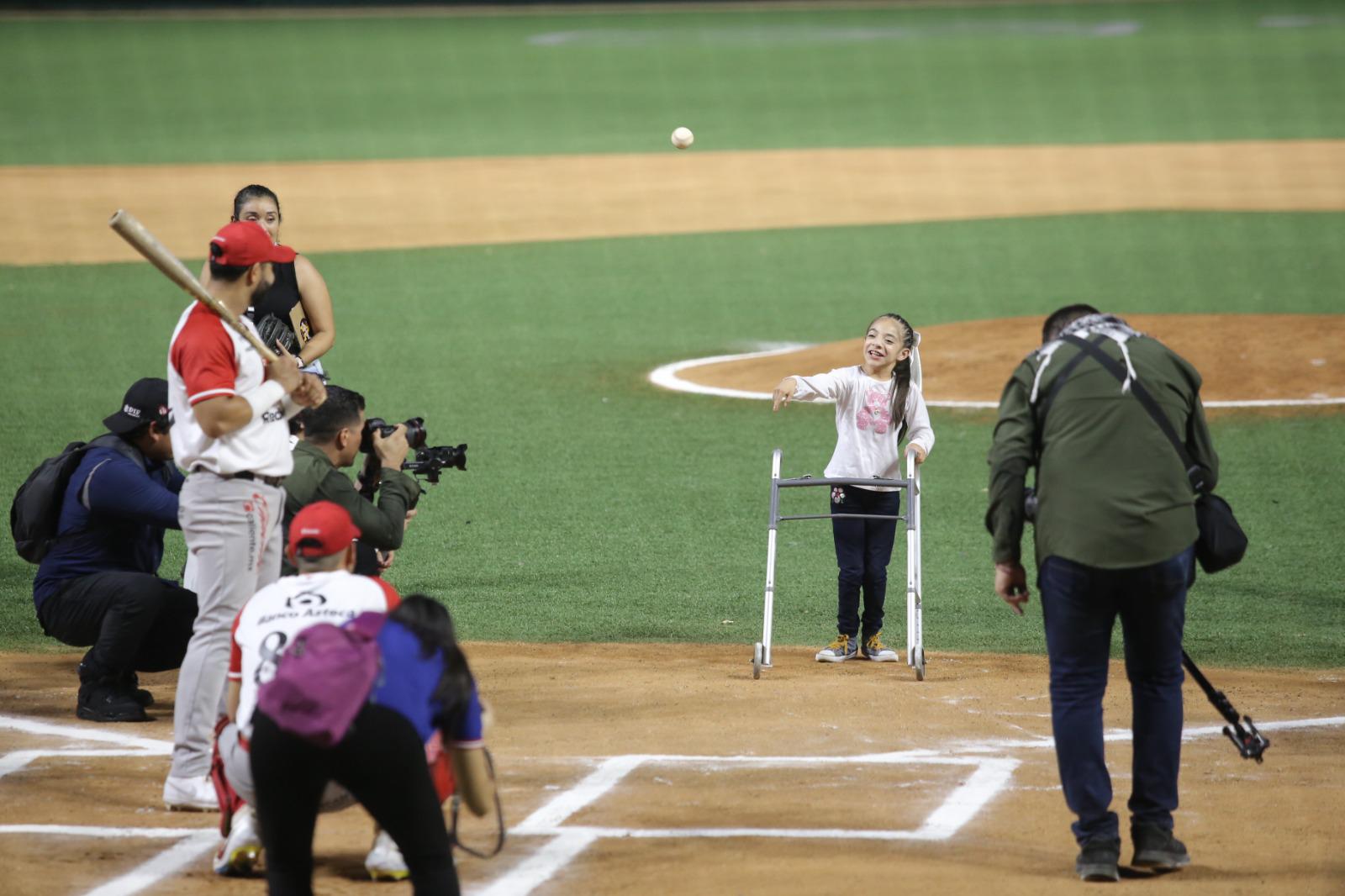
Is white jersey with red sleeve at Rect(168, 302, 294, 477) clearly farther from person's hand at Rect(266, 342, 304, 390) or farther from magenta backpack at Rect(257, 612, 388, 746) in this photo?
magenta backpack at Rect(257, 612, 388, 746)

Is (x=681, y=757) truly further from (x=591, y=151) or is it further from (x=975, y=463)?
(x=591, y=151)

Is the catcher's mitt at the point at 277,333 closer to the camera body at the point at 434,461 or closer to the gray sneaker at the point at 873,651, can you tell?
the camera body at the point at 434,461

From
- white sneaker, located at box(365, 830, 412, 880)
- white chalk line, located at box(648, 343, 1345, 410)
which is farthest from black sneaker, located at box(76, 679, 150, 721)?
white chalk line, located at box(648, 343, 1345, 410)

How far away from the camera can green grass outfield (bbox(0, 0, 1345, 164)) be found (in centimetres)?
4281

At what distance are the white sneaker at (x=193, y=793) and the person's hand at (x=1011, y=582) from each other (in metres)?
2.78

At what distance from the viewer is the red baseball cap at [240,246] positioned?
6133 millimetres

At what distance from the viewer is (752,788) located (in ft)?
21.7

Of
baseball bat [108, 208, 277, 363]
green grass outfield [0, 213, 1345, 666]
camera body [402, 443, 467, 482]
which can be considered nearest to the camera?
baseball bat [108, 208, 277, 363]

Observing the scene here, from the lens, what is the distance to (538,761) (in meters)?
6.94

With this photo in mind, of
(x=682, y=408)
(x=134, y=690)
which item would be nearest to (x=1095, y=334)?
(x=134, y=690)

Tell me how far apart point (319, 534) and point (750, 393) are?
11.0m

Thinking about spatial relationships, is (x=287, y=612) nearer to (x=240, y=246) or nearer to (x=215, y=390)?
(x=215, y=390)

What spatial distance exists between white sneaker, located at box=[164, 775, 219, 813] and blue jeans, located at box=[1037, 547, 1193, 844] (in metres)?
2.89

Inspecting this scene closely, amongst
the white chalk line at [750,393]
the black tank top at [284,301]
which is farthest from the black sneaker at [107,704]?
the white chalk line at [750,393]
